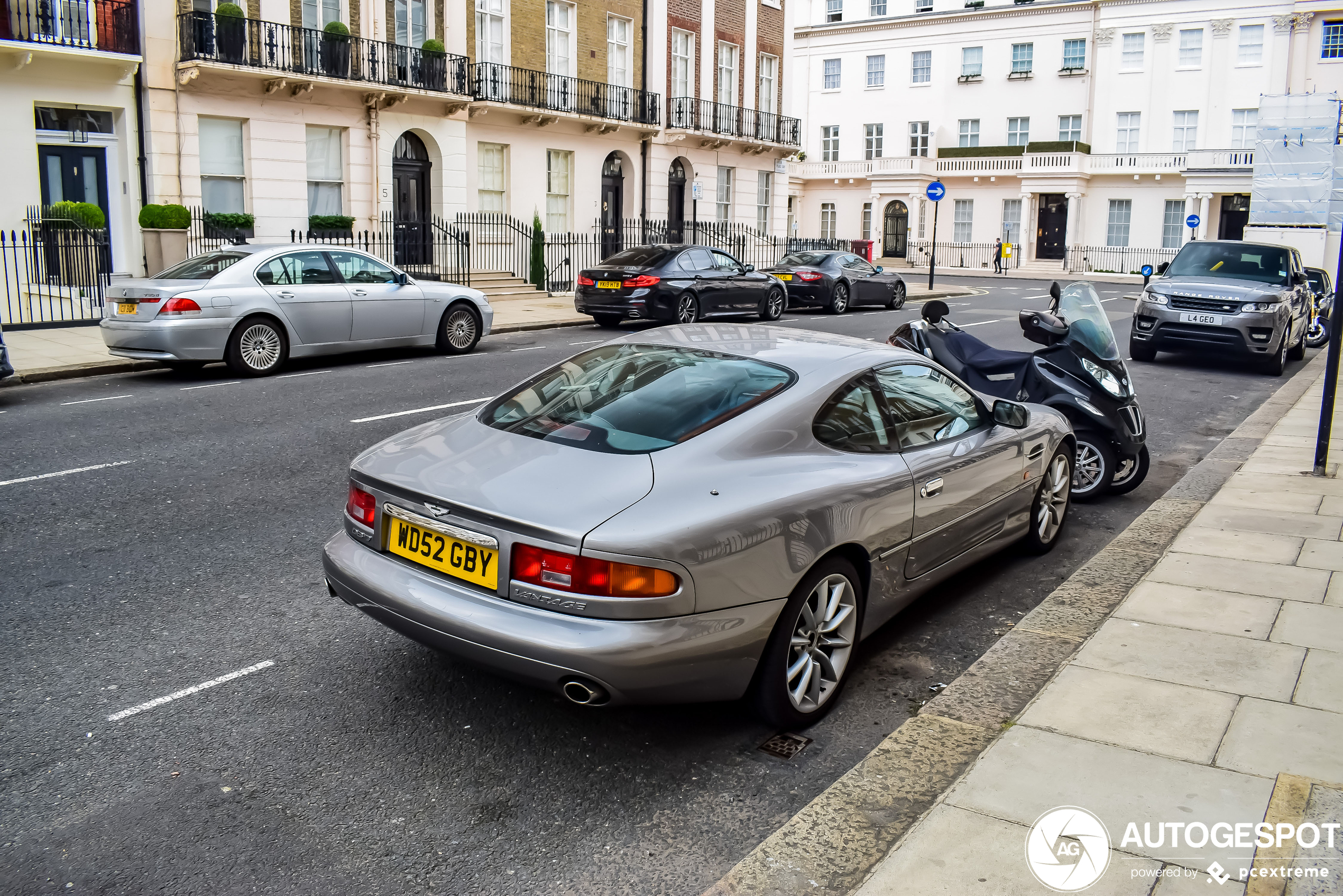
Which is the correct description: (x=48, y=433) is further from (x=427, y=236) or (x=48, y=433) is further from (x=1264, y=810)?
(x=427, y=236)

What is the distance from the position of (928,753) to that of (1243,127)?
55745mm

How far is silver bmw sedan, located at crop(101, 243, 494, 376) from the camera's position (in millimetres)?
12242

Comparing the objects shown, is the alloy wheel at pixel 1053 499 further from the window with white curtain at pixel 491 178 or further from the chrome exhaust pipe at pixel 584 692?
the window with white curtain at pixel 491 178

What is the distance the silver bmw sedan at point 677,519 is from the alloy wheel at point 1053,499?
1.19 m

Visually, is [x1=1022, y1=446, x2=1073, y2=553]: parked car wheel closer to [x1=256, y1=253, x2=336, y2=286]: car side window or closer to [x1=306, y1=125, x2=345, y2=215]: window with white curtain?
[x1=256, y1=253, x2=336, y2=286]: car side window

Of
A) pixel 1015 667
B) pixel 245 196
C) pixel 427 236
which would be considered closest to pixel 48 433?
pixel 1015 667

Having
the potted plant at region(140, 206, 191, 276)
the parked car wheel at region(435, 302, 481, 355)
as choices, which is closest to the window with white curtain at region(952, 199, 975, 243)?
the potted plant at region(140, 206, 191, 276)

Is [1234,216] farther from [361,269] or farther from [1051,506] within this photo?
[1051,506]

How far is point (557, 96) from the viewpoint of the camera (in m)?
27.8

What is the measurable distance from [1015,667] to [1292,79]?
55.3 metres

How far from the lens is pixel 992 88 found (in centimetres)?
5669

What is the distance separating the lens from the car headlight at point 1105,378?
25.0 feet

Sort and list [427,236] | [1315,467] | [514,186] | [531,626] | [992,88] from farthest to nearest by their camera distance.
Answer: [992,88]
[514,186]
[427,236]
[1315,467]
[531,626]

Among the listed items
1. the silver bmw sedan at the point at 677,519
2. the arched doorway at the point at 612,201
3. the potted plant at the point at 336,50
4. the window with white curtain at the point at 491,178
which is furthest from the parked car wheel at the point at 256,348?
the arched doorway at the point at 612,201
